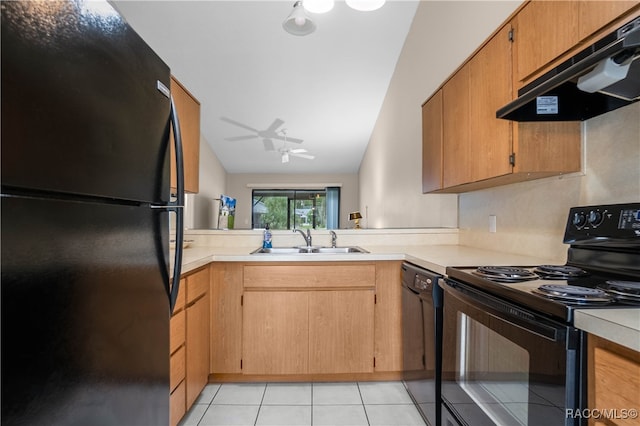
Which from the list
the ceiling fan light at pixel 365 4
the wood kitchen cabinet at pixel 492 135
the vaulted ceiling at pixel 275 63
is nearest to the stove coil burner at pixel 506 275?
the wood kitchen cabinet at pixel 492 135

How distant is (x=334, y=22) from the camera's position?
3.36 m

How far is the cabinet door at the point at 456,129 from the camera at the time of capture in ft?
5.80

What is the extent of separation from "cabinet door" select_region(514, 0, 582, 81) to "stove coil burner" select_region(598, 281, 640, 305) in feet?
2.73

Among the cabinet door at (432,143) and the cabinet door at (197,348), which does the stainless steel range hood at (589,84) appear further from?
the cabinet door at (197,348)

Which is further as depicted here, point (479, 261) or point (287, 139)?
point (287, 139)

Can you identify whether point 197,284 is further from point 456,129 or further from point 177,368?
point 456,129

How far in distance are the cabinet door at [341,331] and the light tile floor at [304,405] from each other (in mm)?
133

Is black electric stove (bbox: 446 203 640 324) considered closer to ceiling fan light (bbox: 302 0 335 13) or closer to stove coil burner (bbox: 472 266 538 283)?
stove coil burner (bbox: 472 266 538 283)

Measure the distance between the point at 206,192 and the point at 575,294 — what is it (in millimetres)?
5072

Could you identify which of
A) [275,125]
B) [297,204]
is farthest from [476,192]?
[297,204]

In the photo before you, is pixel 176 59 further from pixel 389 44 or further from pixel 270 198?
pixel 270 198

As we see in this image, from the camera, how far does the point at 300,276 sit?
2074 millimetres

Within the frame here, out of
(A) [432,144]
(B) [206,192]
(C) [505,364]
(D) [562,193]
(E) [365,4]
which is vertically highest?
(E) [365,4]

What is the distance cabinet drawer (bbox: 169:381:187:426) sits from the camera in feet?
4.79
